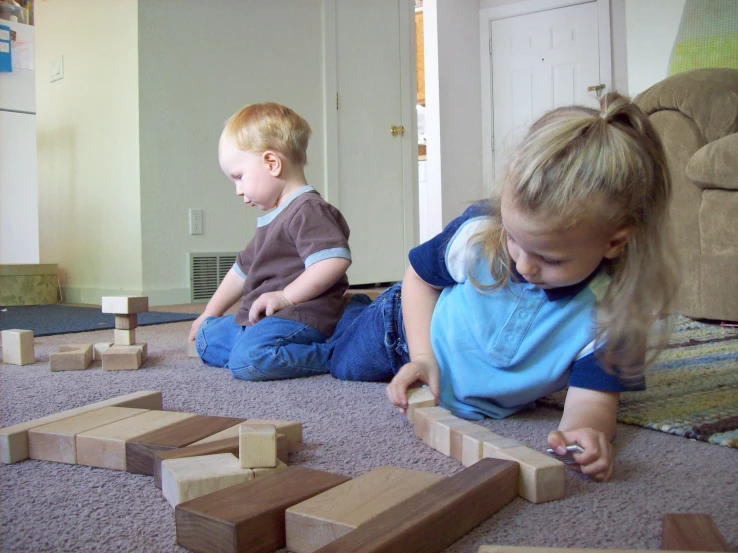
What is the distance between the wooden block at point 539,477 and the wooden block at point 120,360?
0.89 meters

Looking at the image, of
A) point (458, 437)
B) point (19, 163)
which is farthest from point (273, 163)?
point (19, 163)

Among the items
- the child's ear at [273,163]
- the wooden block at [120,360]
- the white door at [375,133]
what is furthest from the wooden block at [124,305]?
the white door at [375,133]

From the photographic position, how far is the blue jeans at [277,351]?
1.21 m

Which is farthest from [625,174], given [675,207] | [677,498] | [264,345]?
[675,207]

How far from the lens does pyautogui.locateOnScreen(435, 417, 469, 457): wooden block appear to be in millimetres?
739

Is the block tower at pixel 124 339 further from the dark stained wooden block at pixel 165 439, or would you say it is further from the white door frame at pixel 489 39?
the white door frame at pixel 489 39

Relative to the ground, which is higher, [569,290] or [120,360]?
[569,290]

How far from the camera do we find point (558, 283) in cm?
81

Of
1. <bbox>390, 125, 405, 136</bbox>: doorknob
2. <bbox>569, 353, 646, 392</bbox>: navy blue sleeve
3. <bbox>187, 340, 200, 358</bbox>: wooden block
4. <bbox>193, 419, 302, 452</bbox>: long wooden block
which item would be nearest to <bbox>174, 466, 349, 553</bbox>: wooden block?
<bbox>193, 419, 302, 452</bbox>: long wooden block

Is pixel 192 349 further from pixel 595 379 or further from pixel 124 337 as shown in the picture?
pixel 595 379

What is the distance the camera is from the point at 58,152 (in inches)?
130

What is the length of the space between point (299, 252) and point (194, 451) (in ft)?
2.46

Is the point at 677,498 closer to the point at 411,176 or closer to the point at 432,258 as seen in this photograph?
the point at 432,258

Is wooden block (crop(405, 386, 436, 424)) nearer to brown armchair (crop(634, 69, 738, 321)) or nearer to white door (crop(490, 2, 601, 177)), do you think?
brown armchair (crop(634, 69, 738, 321))
